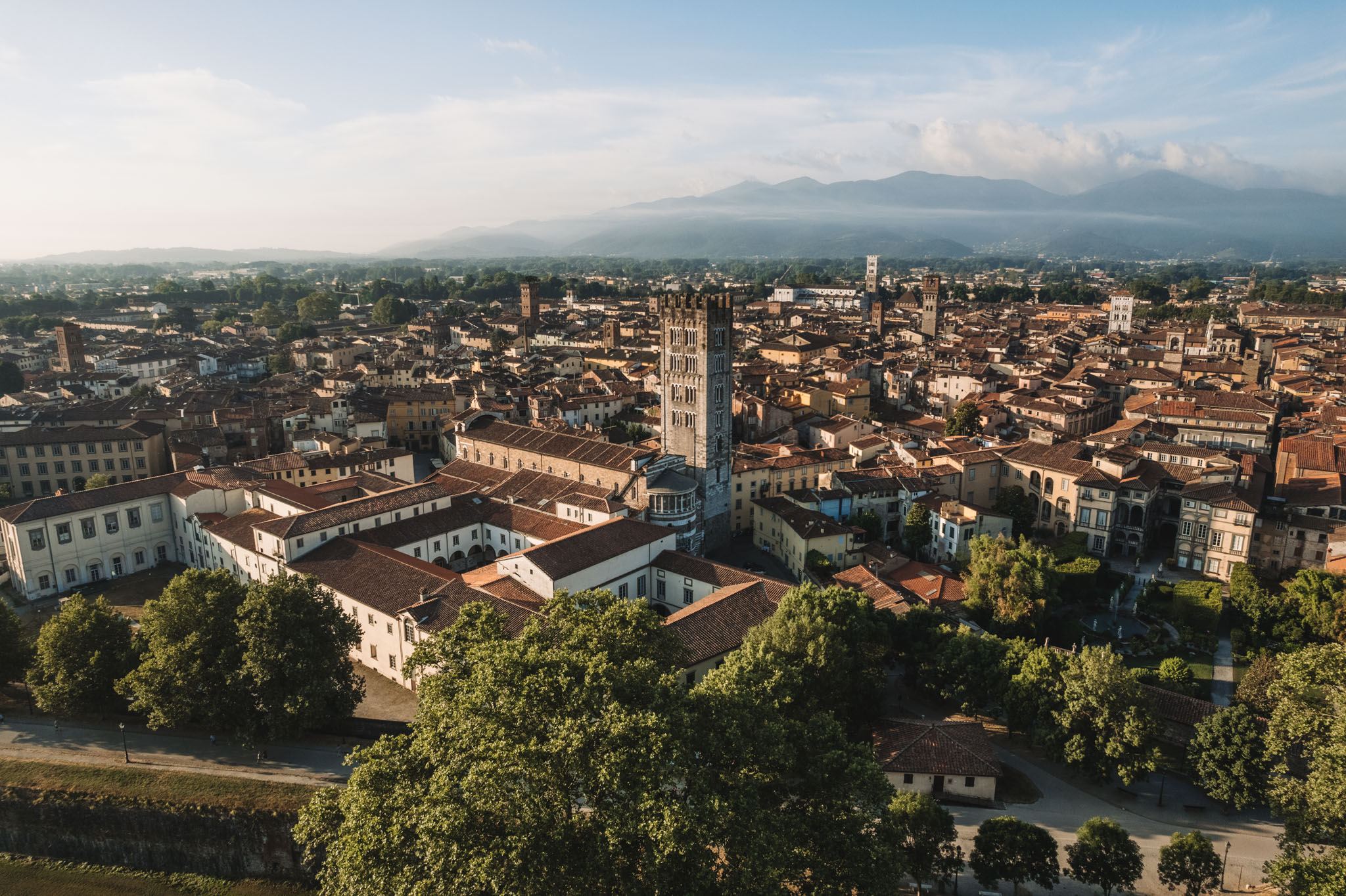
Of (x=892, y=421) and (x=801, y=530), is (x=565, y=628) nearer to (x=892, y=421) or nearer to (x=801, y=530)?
(x=801, y=530)

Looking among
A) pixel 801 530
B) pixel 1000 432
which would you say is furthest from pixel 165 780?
pixel 1000 432

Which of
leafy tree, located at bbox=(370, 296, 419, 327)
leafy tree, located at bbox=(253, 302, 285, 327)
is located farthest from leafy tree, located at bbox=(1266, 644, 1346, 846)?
leafy tree, located at bbox=(253, 302, 285, 327)

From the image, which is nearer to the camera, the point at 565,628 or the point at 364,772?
the point at 364,772

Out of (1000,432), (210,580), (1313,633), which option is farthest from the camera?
(1000,432)

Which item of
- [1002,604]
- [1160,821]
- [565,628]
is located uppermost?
[565,628]

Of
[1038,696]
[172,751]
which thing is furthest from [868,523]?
[172,751]

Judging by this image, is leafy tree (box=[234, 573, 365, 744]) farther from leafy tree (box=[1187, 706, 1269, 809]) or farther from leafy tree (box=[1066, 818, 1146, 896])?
leafy tree (box=[1187, 706, 1269, 809])

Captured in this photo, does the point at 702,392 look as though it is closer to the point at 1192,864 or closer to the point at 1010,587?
the point at 1010,587
